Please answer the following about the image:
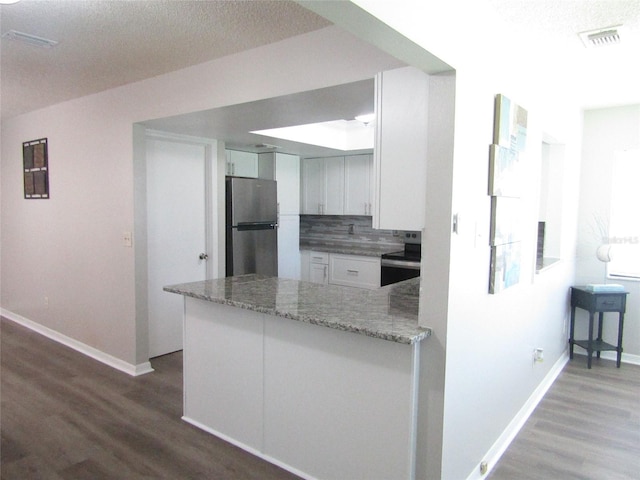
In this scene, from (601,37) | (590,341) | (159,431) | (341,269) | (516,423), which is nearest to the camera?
(601,37)

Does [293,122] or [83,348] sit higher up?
[293,122]

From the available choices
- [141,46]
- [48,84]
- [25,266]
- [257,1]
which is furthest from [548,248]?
[25,266]

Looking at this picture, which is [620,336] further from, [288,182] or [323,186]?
[288,182]

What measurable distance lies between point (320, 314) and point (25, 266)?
4.30m

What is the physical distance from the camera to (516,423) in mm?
2904

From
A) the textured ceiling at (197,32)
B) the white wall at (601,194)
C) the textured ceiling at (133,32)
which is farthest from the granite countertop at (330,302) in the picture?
the white wall at (601,194)

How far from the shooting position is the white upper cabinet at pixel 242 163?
4.97 meters

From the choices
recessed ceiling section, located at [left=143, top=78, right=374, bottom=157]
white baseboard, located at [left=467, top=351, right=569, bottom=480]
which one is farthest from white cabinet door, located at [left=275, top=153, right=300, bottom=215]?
white baseboard, located at [left=467, top=351, right=569, bottom=480]

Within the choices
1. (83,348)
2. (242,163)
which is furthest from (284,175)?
(83,348)

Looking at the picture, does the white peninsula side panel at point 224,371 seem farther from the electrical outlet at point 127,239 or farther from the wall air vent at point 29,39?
the wall air vent at point 29,39

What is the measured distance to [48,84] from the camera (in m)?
3.53

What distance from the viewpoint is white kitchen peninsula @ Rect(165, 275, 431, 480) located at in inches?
79.4

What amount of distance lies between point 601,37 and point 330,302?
2.01 m

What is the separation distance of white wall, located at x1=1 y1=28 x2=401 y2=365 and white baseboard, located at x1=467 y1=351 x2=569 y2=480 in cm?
213
